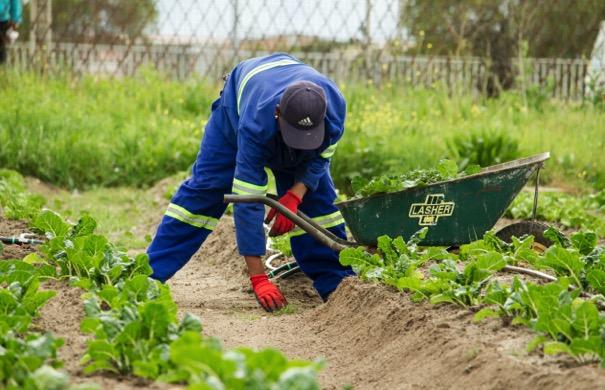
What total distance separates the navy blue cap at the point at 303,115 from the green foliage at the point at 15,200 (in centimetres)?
270

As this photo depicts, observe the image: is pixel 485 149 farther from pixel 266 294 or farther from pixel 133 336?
pixel 133 336

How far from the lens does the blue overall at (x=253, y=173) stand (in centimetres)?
512

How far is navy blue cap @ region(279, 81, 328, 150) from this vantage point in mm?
4828

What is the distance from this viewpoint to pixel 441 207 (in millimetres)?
5266

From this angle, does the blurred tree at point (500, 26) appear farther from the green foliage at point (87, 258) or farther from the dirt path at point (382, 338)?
the green foliage at point (87, 258)

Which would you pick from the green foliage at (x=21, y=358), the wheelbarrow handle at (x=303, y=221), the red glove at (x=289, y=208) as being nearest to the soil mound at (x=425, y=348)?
the wheelbarrow handle at (x=303, y=221)

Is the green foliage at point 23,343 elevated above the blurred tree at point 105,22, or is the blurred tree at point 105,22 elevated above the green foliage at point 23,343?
the blurred tree at point 105,22

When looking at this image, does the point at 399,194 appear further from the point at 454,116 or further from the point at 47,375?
the point at 454,116

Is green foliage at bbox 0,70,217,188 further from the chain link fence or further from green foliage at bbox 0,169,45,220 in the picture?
green foliage at bbox 0,169,45,220

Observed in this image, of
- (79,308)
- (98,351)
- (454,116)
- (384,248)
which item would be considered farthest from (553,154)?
(98,351)

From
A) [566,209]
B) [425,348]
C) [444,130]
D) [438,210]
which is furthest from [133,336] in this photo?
[444,130]

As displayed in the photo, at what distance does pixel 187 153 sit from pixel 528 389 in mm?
7309

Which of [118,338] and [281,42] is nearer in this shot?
[118,338]

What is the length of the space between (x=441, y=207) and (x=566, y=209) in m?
3.08
